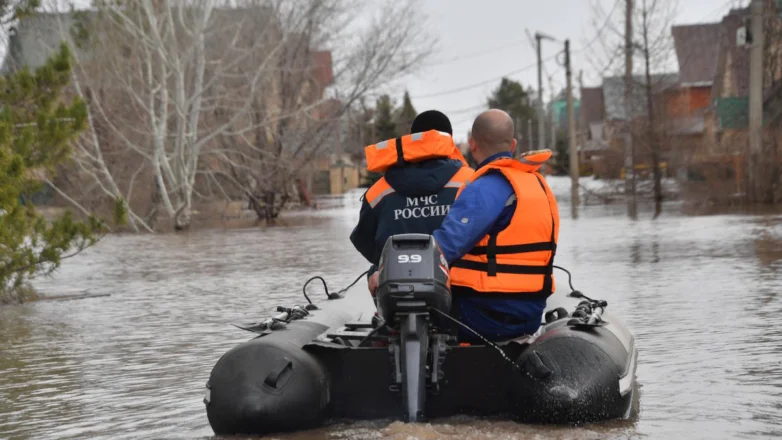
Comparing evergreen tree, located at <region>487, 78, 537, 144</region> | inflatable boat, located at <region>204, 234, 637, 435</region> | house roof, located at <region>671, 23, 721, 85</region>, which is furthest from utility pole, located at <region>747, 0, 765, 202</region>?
evergreen tree, located at <region>487, 78, 537, 144</region>

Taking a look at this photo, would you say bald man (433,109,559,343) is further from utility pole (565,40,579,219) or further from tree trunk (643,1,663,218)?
utility pole (565,40,579,219)

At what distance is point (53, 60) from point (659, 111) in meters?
33.7

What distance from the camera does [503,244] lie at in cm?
678

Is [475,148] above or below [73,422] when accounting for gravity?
above

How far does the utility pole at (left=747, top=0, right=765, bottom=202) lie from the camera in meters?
35.0

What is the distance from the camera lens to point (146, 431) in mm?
7492

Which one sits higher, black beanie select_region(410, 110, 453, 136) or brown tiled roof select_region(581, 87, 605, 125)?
brown tiled roof select_region(581, 87, 605, 125)

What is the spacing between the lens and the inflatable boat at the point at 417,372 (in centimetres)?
632

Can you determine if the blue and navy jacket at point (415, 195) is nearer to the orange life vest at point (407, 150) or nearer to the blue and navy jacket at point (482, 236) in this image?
the orange life vest at point (407, 150)

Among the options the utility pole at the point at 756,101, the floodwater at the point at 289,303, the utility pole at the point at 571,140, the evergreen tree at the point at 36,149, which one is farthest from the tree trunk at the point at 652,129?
the evergreen tree at the point at 36,149

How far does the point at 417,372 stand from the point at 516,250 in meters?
0.96

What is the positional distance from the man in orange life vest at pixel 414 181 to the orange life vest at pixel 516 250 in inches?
23.7

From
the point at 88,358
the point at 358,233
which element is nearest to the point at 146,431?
the point at 358,233

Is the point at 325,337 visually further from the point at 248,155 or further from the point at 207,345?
the point at 248,155
